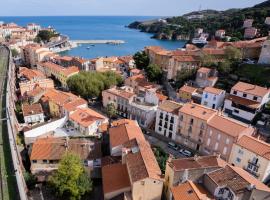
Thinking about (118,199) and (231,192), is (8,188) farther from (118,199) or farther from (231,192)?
(231,192)

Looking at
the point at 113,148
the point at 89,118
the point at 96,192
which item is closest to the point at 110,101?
the point at 89,118

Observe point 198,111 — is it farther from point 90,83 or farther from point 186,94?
point 90,83

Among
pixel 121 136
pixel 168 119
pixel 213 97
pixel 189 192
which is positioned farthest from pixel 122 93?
pixel 189 192

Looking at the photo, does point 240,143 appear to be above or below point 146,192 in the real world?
above

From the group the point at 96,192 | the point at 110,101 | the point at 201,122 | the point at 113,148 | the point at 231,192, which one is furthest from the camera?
the point at 110,101

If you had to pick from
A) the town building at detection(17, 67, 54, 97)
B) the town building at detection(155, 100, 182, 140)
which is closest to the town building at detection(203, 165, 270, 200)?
the town building at detection(155, 100, 182, 140)

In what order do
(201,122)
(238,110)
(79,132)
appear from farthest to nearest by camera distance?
(238,110) → (79,132) → (201,122)

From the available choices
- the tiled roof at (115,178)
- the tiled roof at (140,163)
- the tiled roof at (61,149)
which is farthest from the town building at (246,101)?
the tiled roof at (61,149)
